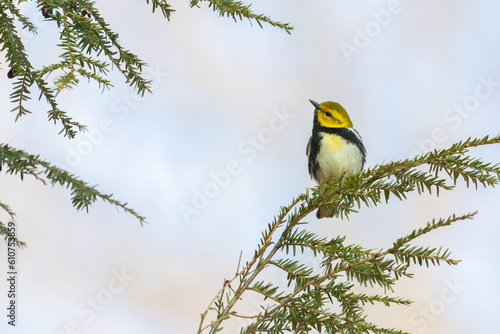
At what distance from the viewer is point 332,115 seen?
2732 mm

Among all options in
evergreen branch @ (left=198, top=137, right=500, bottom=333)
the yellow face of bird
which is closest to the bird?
the yellow face of bird

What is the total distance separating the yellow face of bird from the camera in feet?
8.88

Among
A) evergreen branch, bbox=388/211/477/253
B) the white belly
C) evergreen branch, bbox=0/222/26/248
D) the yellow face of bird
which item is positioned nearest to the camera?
evergreen branch, bbox=388/211/477/253

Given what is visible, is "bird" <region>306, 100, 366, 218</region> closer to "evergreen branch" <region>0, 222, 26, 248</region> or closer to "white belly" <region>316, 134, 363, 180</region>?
"white belly" <region>316, 134, 363, 180</region>

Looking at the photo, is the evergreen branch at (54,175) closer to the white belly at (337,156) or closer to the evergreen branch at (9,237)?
the evergreen branch at (9,237)

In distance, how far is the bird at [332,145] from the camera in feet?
8.39

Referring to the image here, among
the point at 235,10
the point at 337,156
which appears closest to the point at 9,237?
the point at 235,10

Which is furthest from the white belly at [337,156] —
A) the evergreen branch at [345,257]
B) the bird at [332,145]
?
the evergreen branch at [345,257]

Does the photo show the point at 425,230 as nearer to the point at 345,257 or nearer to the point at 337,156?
the point at 345,257

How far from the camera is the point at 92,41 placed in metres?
1.20

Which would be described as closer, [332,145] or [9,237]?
[9,237]

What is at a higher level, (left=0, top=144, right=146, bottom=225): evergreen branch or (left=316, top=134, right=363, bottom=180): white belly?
(left=316, top=134, right=363, bottom=180): white belly

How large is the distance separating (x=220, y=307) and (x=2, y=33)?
771 millimetres

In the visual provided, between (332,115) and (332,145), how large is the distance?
0.77ft
